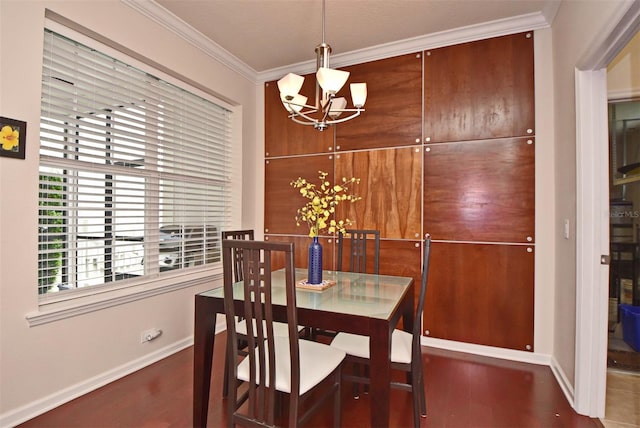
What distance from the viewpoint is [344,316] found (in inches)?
59.4

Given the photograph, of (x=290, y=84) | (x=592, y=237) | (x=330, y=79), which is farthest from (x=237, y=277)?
(x=592, y=237)

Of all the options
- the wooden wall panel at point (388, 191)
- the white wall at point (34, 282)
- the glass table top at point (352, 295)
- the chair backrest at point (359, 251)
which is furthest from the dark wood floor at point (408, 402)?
the wooden wall panel at point (388, 191)

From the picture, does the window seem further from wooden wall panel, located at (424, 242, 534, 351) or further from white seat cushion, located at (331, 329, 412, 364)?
wooden wall panel, located at (424, 242, 534, 351)

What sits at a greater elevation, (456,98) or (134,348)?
(456,98)

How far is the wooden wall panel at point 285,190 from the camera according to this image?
3.49 m

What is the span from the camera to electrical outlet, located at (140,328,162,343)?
2539 mm

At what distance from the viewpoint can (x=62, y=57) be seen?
211 centimetres

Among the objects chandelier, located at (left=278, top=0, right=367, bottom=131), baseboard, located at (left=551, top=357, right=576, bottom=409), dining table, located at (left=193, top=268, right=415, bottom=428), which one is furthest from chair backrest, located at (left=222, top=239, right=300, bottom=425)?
baseboard, located at (left=551, top=357, right=576, bottom=409)

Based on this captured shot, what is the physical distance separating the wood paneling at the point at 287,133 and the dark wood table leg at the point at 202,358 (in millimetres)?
2146

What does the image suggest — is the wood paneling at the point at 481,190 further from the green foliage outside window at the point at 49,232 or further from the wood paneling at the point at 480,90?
the green foliage outside window at the point at 49,232

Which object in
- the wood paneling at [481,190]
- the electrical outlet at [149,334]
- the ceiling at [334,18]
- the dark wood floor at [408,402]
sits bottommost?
the dark wood floor at [408,402]

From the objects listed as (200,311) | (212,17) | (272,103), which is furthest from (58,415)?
(272,103)

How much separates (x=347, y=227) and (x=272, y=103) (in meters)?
1.69

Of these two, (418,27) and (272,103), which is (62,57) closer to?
(272,103)
